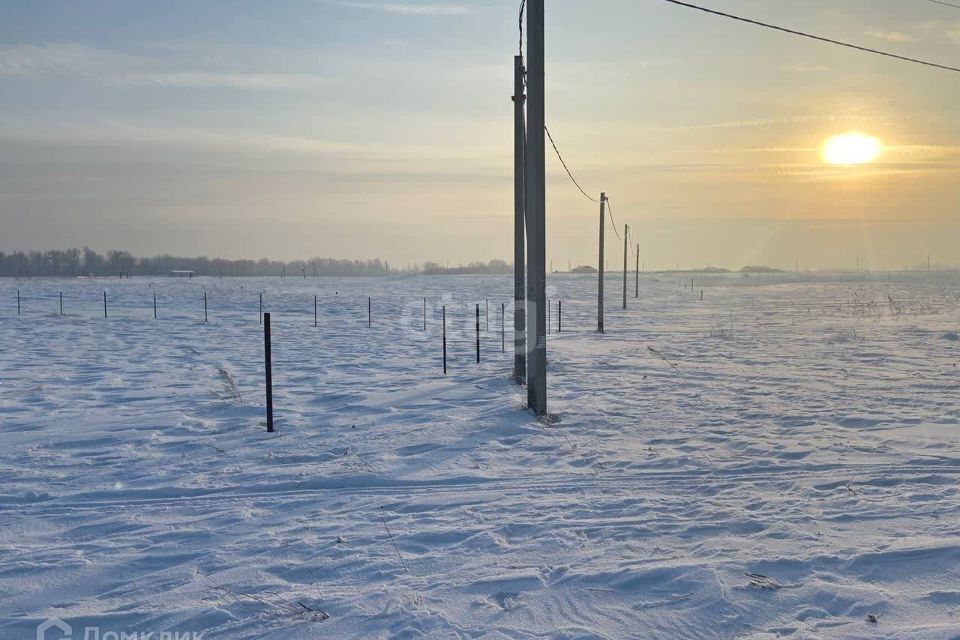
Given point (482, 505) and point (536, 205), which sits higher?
point (536, 205)

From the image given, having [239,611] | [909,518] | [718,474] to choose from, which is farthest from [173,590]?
[909,518]

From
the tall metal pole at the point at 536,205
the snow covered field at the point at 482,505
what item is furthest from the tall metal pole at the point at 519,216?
the tall metal pole at the point at 536,205

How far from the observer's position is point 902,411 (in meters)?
10.2

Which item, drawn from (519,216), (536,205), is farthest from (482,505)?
(519,216)

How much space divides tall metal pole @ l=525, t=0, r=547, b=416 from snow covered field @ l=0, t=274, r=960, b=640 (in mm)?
897

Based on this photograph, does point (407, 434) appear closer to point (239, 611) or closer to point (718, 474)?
point (718, 474)

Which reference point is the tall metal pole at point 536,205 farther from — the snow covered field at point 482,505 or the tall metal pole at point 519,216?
the tall metal pole at point 519,216

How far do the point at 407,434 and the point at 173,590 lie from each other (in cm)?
463

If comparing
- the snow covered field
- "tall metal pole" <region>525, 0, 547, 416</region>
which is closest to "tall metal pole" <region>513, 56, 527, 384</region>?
the snow covered field

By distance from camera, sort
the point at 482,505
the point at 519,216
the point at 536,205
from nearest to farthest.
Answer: the point at 482,505 → the point at 536,205 → the point at 519,216

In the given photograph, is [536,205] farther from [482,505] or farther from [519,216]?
[482,505]

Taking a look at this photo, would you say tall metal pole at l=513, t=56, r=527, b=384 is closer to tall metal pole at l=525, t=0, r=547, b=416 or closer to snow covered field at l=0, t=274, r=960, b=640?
snow covered field at l=0, t=274, r=960, b=640

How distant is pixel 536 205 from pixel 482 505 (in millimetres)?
5309

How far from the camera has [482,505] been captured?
243 inches
